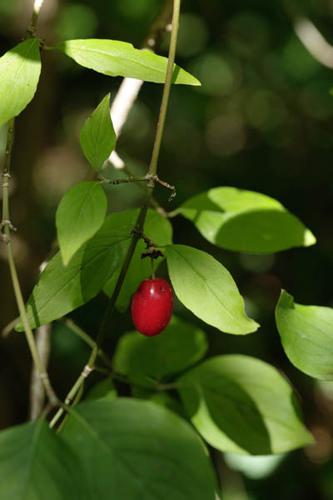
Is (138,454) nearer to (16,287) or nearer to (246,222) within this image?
(16,287)

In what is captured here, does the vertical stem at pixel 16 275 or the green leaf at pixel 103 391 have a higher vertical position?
the vertical stem at pixel 16 275

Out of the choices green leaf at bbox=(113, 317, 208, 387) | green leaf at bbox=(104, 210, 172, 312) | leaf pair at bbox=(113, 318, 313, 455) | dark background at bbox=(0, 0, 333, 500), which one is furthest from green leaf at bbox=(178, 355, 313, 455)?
dark background at bbox=(0, 0, 333, 500)

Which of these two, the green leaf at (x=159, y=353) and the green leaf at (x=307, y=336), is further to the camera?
the green leaf at (x=159, y=353)

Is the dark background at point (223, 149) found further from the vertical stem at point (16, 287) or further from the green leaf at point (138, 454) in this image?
the green leaf at point (138, 454)

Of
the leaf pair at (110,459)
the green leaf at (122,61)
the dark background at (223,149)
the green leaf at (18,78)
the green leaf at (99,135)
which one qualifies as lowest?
the dark background at (223,149)

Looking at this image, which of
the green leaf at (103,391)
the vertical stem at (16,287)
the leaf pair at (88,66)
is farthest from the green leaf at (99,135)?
the green leaf at (103,391)

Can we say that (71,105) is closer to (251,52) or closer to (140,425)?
(251,52)
